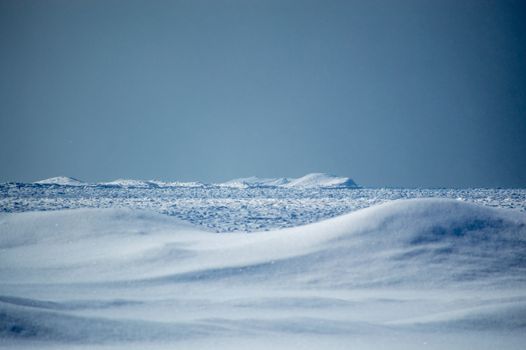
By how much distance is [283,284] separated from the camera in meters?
7.69

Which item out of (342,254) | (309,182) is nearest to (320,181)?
(309,182)

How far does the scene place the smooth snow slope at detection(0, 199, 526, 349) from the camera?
17.0ft

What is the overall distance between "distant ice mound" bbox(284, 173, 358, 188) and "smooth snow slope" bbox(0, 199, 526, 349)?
53901 millimetres

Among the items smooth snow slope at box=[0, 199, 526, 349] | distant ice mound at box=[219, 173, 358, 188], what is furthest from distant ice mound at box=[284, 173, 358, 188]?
smooth snow slope at box=[0, 199, 526, 349]

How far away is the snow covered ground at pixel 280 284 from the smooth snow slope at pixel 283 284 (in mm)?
20

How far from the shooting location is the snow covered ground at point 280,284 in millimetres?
5164

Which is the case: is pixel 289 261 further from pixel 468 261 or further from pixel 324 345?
→ pixel 324 345

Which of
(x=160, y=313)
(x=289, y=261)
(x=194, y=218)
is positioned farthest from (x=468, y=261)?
(x=194, y=218)

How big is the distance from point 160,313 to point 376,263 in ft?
12.1

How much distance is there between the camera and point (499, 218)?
31.1 ft

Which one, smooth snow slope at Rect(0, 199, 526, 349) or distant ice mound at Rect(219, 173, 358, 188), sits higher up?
distant ice mound at Rect(219, 173, 358, 188)

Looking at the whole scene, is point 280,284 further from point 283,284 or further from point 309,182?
point 309,182

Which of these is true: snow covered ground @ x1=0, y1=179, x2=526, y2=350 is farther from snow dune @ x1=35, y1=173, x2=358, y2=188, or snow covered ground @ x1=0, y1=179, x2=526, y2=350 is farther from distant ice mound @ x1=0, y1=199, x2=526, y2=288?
snow dune @ x1=35, y1=173, x2=358, y2=188

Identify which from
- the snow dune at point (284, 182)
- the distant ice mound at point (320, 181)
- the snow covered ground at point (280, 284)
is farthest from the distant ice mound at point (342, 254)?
the distant ice mound at point (320, 181)
